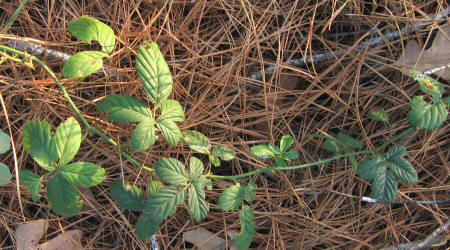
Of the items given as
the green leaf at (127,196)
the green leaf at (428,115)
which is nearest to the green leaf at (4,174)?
the green leaf at (127,196)

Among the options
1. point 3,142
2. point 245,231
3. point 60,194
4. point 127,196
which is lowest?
point 245,231

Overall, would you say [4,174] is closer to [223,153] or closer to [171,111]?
[171,111]

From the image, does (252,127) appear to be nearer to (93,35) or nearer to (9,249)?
(93,35)

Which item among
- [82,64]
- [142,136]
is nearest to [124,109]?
[142,136]

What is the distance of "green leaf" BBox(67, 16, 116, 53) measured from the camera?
55.9 inches

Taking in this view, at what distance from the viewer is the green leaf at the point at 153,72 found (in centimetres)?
140

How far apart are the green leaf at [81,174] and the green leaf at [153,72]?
0.36m

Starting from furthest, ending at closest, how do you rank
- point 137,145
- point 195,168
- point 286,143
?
point 286,143
point 195,168
point 137,145

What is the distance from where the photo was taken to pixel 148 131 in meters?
1.38

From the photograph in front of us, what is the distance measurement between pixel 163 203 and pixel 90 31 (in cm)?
72

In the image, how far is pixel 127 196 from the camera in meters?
1.54

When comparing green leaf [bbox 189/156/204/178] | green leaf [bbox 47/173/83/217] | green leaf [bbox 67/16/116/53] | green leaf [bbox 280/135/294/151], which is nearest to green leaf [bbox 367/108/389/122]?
green leaf [bbox 280/135/294/151]

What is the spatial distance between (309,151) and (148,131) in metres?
0.86

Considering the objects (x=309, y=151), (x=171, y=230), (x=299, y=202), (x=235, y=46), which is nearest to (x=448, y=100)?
(x=309, y=151)
